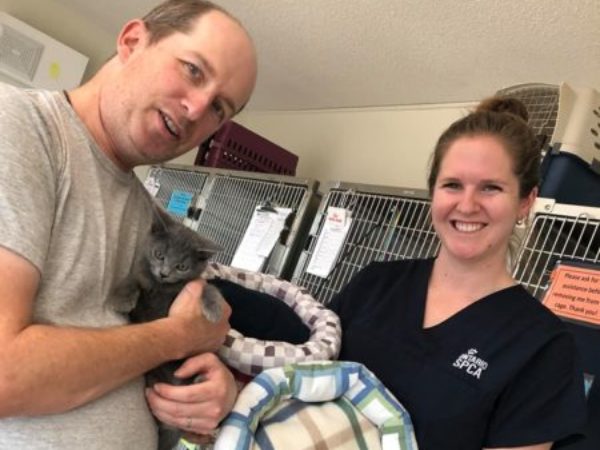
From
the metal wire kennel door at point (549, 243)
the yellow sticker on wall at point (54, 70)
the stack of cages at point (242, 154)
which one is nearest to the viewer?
the metal wire kennel door at point (549, 243)

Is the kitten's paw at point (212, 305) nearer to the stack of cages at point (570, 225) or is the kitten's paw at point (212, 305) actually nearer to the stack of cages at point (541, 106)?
the stack of cages at point (570, 225)

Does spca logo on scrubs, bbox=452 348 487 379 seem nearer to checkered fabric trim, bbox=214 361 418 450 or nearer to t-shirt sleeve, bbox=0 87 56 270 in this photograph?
checkered fabric trim, bbox=214 361 418 450

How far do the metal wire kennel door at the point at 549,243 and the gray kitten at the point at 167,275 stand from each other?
2.43ft

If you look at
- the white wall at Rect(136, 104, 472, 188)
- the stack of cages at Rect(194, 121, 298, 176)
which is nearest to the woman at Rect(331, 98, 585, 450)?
the white wall at Rect(136, 104, 472, 188)

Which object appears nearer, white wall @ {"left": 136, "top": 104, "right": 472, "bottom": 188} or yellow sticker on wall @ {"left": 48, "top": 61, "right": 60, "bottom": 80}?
white wall @ {"left": 136, "top": 104, "right": 472, "bottom": 188}

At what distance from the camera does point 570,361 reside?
2.96 feet

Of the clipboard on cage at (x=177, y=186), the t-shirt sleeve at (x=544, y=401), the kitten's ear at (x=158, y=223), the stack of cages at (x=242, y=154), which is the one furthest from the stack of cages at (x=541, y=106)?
the clipboard on cage at (x=177, y=186)

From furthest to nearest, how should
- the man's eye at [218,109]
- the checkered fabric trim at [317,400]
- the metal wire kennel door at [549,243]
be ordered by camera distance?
the metal wire kennel door at [549,243]
the man's eye at [218,109]
the checkered fabric trim at [317,400]

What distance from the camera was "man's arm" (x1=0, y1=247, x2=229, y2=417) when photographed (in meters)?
0.60

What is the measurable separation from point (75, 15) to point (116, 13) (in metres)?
0.44

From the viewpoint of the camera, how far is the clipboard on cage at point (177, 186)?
2.52 metres

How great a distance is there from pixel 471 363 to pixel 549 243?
466 mm

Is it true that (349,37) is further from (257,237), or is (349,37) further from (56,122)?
(56,122)

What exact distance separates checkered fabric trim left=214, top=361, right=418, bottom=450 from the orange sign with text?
0.45 metres
